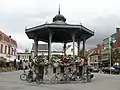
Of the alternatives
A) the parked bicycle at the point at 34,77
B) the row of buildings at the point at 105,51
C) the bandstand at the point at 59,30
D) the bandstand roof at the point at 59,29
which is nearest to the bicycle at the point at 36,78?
the parked bicycle at the point at 34,77

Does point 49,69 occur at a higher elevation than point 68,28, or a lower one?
lower

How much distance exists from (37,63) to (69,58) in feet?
10.0

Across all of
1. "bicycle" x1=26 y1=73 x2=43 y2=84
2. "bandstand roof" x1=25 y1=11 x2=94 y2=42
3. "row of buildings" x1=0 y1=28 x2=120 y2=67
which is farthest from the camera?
"row of buildings" x1=0 y1=28 x2=120 y2=67

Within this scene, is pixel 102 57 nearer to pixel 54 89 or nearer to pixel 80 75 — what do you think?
pixel 80 75

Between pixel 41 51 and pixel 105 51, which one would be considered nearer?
pixel 41 51

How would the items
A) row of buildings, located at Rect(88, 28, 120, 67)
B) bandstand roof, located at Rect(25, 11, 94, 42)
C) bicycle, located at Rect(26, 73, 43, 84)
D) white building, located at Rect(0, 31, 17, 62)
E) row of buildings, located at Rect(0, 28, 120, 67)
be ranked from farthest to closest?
row of buildings, located at Rect(88, 28, 120, 67), row of buildings, located at Rect(0, 28, 120, 67), white building, located at Rect(0, 31, 17, 62), bandstand roof, located at Rect(25, 11, 94, 42), bicycle, located at Rect(26, 73, 43, 84)

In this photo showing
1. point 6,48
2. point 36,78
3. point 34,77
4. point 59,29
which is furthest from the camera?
point 6,48

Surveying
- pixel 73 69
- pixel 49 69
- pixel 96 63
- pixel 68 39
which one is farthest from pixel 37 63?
pixel 96 63

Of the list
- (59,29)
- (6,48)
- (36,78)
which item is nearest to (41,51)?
(6,48)

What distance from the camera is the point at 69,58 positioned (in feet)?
92.3

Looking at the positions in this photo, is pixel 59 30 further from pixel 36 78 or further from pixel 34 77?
pixel 36 78

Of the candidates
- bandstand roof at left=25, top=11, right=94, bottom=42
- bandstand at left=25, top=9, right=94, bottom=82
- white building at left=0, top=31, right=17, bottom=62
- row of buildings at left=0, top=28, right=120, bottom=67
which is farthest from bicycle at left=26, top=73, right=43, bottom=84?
white building at left=0, top=31, right=17, bottom=62

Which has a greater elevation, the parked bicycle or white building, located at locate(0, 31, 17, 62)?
white building, located at locate(0, 31, 17, 62)

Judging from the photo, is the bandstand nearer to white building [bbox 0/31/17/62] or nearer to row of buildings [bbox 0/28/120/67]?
row of buildings [bbox 0/28/120/67]
